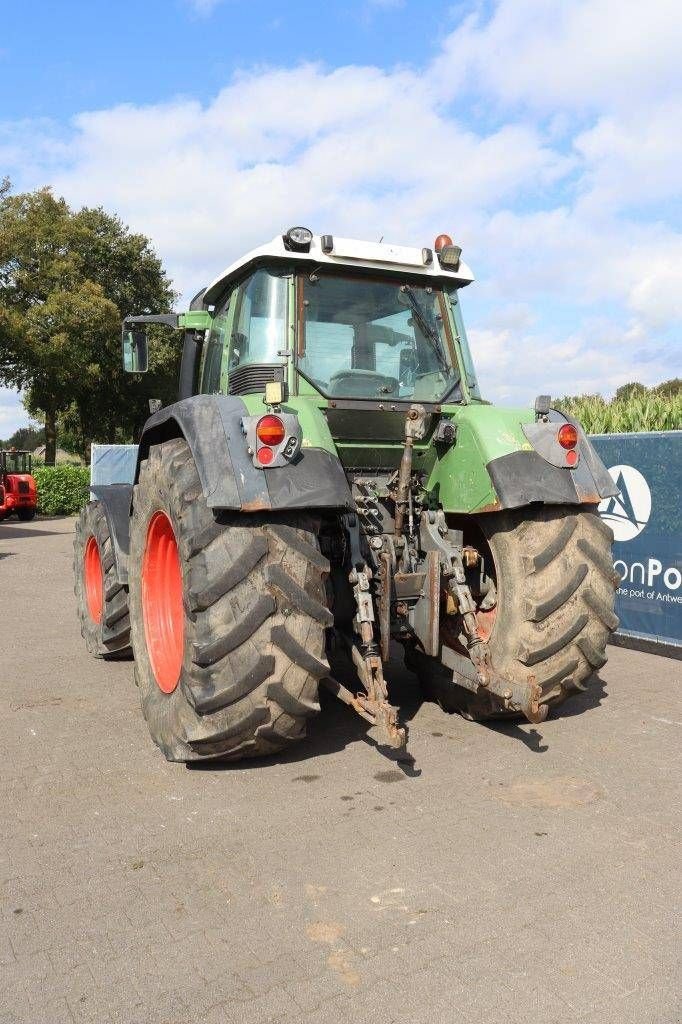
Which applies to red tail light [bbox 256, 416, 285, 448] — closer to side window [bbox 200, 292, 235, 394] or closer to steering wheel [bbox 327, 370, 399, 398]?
steering wheel [bbox 327, 370, 399, 398]

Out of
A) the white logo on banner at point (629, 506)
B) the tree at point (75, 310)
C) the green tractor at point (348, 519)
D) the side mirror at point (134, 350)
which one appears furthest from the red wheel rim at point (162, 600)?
the tree at point (75, 310)

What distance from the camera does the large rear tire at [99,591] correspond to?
5879mm

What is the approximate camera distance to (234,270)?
15.0 ft

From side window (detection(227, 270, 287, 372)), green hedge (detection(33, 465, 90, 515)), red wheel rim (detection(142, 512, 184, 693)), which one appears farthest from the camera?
green hedge (detection(33, 465, 90, 515))

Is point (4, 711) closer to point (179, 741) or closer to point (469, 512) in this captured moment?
point (179, 741)

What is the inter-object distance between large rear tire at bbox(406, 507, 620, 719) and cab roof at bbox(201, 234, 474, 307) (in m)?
1.51

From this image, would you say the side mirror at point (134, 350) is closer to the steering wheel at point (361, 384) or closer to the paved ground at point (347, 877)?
the steering wheel at point (361, 384)

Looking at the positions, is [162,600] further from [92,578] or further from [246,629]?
[92,578]

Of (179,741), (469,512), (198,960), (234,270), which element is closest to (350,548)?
(469,512)

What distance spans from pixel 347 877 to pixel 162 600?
7.20 feet

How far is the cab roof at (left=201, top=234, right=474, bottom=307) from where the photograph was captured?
4.25 m

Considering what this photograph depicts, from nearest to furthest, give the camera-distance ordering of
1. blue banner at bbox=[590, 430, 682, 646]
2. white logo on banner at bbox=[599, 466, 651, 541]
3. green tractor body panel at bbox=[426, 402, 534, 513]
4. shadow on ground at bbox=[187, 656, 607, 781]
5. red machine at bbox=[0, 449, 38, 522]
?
shadow on ground at bbox=[187, 656, 607, 781]
green tractor body panel at bbox=[426, 402, 534, 513]
blue banner at bbox=[590, 430, 682, 646]
white logo on banner at bbox=[599, 466, 651, 541]
red machine at bbox=[0, 449, 38, 522]

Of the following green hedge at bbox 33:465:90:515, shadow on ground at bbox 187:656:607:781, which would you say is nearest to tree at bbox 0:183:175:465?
green hedge at bbox 33:465:90:515

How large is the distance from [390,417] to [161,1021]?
3.02 m
